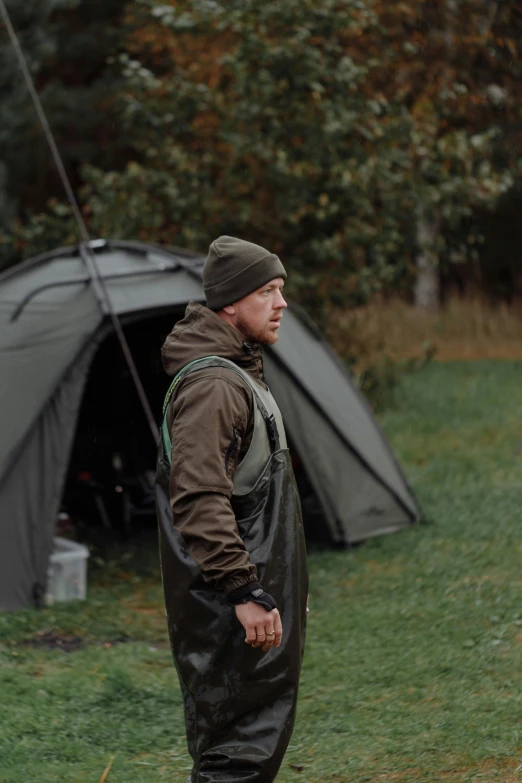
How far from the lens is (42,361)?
5.94 m

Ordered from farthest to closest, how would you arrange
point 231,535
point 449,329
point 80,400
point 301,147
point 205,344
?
1. point 449,329
2. point 301,147
3. point 80,400
4. point 205,344
5. point 231,535

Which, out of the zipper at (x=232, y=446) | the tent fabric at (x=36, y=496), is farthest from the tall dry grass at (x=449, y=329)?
the zipper at (x=232, y=446)

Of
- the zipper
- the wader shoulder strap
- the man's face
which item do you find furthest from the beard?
the zipper

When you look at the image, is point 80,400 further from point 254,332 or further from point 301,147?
point 301,147

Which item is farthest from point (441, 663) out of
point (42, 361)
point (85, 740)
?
point (42, 361)

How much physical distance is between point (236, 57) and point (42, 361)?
4.64m

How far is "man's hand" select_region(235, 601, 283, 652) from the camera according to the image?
9.22ft

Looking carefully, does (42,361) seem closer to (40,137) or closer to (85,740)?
(85,740)

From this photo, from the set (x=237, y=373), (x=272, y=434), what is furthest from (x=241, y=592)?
(x=237, y=373)

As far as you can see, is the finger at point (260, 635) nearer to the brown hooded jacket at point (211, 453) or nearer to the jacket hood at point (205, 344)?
the brown hooded jacket at point (211, 453)

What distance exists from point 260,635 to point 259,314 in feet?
2.79

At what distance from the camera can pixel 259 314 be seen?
3102 millimetres

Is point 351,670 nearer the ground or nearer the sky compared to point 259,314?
nearer the ground

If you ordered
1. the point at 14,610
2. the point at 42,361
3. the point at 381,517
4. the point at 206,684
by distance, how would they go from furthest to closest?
the point at 381,517
the point at 42,361
the point at 14,610
the point at 206,684
